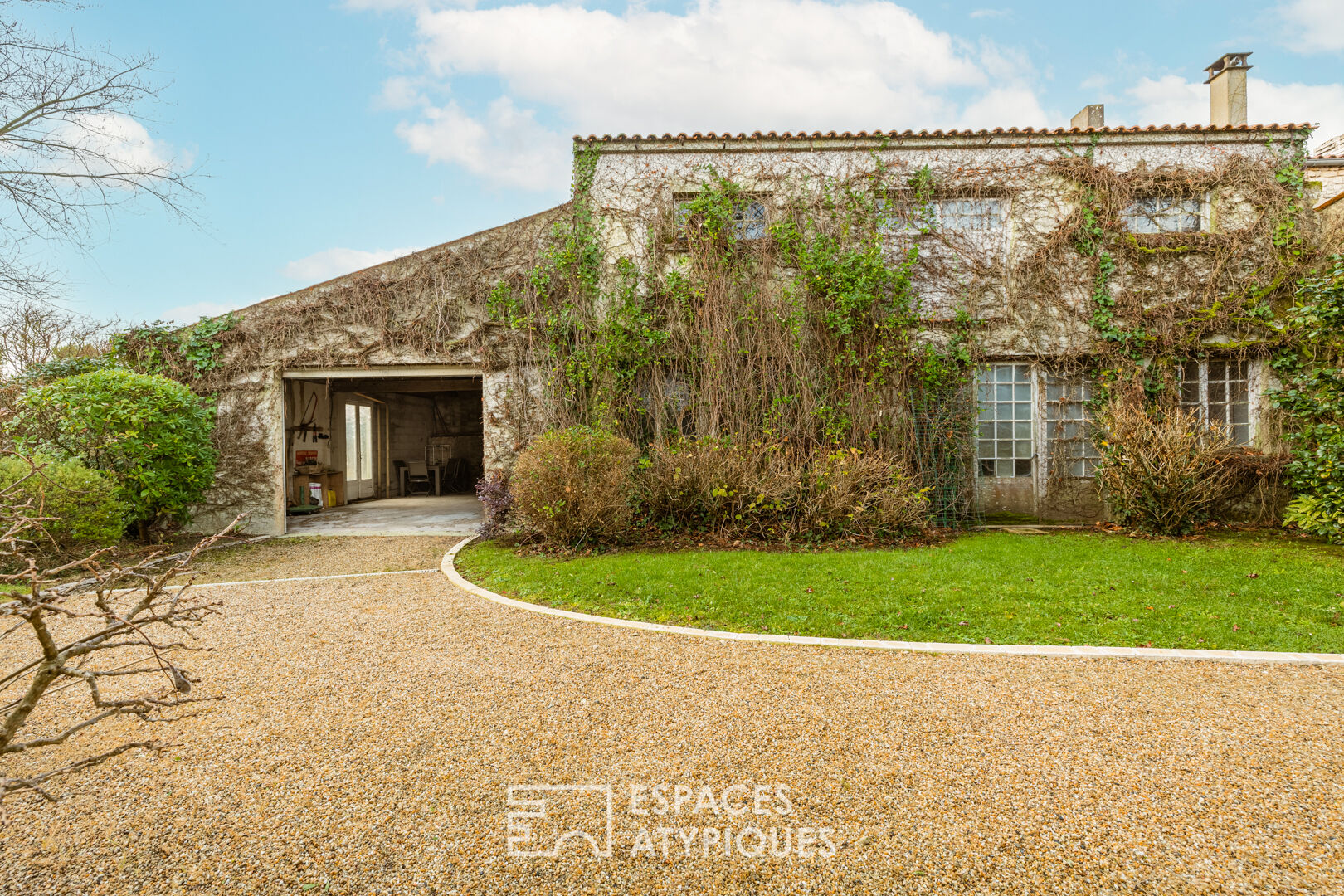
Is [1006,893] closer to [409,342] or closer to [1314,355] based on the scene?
[409,342]

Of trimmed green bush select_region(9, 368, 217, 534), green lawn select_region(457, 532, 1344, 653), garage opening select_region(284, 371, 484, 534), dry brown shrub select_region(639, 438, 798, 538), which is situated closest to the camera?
green lawn select_region(457, 532, 1344, 653)

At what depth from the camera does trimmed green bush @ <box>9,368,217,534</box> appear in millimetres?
7348

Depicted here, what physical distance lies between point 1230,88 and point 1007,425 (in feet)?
20.1

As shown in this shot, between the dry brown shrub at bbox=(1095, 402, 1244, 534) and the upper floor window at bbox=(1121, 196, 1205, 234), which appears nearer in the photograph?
the dry brown shrub at bbox=(1095, 402, 1244, 534)

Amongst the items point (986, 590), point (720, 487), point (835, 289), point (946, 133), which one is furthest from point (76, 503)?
point (946, 133)

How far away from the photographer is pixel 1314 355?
8.62 metres

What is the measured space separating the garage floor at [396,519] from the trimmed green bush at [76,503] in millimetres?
2738

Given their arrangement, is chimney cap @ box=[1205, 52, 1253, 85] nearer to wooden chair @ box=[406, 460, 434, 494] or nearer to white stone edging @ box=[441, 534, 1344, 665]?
white stone edging @ box=[441, 534, 1344, 665]

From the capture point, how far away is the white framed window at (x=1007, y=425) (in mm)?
9375

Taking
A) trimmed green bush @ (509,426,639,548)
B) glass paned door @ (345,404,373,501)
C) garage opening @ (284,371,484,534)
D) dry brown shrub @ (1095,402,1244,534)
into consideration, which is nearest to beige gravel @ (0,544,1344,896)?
trimmed green bush @ (509,426,639,548)

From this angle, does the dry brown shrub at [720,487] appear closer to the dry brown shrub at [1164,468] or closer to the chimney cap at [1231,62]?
the dry brown shrub at [1164,468]

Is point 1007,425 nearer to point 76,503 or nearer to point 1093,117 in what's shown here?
point 1093,117

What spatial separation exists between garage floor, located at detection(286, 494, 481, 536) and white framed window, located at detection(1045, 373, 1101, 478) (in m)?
8.48

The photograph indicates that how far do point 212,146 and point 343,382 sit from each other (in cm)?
542
